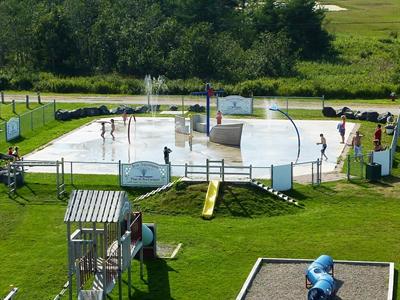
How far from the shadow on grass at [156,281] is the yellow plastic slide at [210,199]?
19.5 feet

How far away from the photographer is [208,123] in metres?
58.1

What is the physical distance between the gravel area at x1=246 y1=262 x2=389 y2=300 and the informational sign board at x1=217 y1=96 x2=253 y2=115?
36123 millimetres

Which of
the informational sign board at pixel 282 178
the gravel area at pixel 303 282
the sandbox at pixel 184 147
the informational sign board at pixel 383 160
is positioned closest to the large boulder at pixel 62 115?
the sandbox at pixel 184 147

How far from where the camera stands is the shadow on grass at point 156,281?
29.9 metres

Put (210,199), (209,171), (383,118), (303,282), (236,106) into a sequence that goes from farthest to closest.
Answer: (236,106)
(383,118)
(209,171)
(210,199)
(303,282)

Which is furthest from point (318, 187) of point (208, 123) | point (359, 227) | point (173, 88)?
point (173, 88)

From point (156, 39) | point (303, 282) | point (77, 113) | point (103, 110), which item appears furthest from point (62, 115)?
point (303, 282)

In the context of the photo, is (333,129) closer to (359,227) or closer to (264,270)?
(359,227)

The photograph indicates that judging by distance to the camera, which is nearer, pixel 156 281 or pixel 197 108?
pixel 156 281

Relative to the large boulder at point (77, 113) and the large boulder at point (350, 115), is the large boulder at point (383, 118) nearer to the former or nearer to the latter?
the large boulder at point (350, 115)

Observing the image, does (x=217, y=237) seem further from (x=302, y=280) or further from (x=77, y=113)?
(x=77, y=113)

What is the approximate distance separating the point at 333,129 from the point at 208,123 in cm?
833

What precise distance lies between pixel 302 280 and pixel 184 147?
2443cm

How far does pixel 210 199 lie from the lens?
40.0 meters
